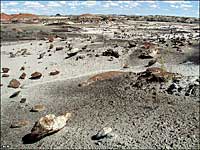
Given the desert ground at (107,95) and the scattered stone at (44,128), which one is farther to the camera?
the scattered stone at (44,128)

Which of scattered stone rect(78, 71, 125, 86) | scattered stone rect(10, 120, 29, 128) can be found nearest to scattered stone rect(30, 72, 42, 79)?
scattered stone rect(78, 71, 125, 86)

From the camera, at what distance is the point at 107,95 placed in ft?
72.3

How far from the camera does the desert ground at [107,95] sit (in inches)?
655

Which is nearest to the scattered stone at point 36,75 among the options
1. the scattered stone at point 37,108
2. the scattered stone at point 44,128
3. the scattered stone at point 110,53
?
the scattered stone at point 110,53

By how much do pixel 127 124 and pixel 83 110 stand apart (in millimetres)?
3317

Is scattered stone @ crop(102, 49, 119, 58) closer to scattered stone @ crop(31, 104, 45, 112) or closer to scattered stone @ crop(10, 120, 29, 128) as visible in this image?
scattered stone @ crop(31, 104, 45, 112)

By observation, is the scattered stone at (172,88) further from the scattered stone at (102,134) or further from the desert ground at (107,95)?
the scattered stone at (102,134)

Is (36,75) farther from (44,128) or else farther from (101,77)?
(44,128)

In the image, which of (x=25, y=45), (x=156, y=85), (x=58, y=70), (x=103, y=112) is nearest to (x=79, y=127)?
(x=103, y=112)

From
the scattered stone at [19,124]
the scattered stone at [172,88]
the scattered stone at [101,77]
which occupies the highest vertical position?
the scattered stone at [172,88]

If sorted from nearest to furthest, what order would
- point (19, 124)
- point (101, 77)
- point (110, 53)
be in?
point (19, 124), point (101, 77), point (110, 53)

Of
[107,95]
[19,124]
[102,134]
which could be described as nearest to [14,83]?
[107,95]

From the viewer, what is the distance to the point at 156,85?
73.0 ft

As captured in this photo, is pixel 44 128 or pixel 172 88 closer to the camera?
pixel 44 128
